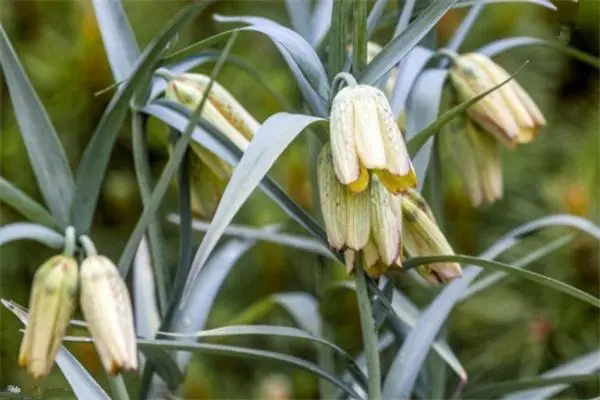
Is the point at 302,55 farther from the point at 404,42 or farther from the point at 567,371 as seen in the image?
the point at 567,371

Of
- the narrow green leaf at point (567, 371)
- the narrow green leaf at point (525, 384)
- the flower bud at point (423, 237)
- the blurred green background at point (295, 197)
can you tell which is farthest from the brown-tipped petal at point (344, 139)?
the blurred green background at point (295, 197)

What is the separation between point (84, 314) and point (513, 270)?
9.6 inches

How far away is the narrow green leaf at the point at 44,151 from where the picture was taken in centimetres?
55

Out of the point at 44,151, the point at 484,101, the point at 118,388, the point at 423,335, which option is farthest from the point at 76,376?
the point at 484,101

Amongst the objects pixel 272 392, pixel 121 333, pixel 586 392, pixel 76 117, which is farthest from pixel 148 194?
pixel 586 392

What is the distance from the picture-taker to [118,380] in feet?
1.81

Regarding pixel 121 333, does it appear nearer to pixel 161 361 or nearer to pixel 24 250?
pixel 161 361

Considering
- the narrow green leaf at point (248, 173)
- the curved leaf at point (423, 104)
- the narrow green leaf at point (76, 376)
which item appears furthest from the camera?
the curved leaf at point (423, 104)

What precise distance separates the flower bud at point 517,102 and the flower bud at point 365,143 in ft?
0.69

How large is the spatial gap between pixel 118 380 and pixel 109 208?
0.65m

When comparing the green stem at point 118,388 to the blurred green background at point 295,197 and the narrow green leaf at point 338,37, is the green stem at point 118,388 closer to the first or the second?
the narrow green leaf at point 338,37

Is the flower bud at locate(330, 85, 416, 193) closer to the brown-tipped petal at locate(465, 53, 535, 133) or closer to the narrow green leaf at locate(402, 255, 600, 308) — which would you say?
the narrow green leaf at locate(402, 255, 600, 308)

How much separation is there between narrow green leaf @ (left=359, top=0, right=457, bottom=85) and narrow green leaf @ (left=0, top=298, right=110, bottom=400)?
25 cm

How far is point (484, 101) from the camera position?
67 centimetres
